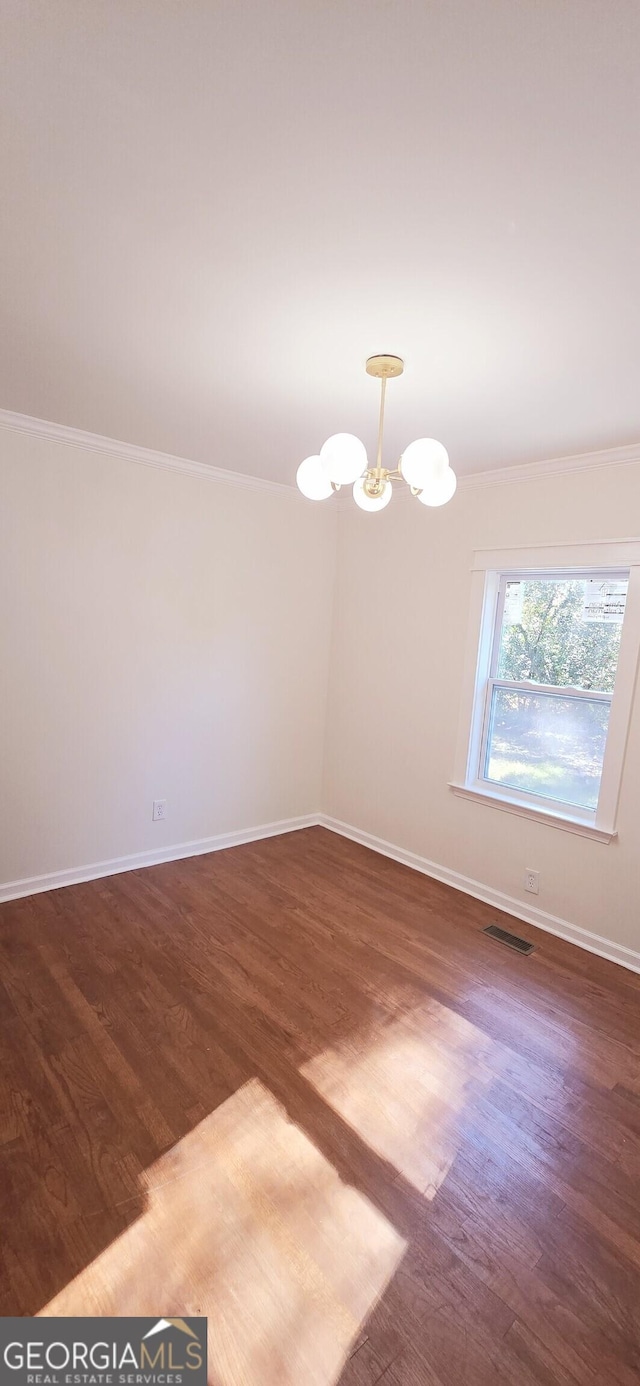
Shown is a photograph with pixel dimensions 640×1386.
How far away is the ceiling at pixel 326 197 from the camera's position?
3.09ft

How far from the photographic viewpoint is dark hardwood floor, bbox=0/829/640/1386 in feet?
4.37

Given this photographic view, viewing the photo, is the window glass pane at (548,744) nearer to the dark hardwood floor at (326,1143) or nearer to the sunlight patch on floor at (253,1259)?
the dark hardwood floor at (326,1143)

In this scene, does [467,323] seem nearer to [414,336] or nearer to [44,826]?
[414,336]

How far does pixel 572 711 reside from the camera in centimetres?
313

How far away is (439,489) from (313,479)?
16.2 inches

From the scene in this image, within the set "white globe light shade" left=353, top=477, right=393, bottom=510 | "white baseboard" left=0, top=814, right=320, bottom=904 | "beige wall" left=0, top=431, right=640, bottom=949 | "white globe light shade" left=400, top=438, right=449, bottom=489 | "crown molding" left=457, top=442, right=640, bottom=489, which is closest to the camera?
"white globe light shade" left=400, top=438, right=449, bottom=489

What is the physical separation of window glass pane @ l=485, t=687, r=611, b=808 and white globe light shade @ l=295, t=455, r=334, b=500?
77.9 inches

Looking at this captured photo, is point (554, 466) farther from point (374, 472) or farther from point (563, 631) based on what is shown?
point (374, 472)

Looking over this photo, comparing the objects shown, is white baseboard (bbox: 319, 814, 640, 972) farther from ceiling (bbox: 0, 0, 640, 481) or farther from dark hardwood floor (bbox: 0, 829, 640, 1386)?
ceiling (bbox: 0, 0, 640, 481)

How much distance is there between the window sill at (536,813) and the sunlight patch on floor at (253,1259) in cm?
199

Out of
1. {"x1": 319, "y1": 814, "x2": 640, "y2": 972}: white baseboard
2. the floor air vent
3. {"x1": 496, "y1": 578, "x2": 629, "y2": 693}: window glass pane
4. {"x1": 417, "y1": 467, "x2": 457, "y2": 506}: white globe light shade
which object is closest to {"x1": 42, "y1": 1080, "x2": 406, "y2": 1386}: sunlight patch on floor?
the floor air vent

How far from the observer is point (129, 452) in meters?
3.25

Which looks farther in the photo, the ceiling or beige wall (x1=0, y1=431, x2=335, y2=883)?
beige wall (x1=0, y1=431, x2=335, y2=883)

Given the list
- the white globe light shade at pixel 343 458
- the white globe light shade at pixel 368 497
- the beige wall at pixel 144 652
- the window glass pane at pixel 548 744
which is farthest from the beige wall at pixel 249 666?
the white globe light shade at pixel 343 458
